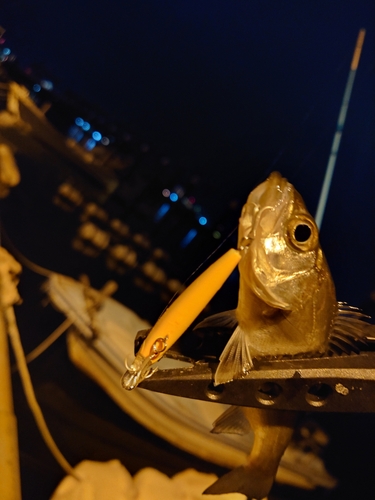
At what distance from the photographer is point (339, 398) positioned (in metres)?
1.00

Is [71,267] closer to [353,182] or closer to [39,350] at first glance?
[39,350]

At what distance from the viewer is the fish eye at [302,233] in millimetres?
933

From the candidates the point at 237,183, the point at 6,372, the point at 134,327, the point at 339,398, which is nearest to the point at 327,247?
the point at 237,183

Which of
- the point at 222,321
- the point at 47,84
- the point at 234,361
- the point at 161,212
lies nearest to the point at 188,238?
the point at 161,212

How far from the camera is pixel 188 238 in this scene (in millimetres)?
1213

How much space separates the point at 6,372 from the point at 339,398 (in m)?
0.98

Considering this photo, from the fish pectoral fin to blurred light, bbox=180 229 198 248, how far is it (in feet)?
2.29

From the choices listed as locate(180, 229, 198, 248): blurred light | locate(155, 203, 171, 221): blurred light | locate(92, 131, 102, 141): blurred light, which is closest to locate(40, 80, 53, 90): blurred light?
locate(92, 131, 102, 141): blurred light

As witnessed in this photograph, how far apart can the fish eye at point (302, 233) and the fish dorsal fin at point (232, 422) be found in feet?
1.70

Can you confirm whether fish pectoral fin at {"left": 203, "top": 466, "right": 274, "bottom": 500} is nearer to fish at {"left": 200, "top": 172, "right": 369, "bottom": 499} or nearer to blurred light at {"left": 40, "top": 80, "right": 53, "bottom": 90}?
fish at {"left": 200, "top": 172, "right": 369, "bottom": 499}

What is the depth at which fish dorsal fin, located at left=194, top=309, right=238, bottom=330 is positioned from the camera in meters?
1.07

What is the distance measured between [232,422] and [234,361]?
0.76 ft

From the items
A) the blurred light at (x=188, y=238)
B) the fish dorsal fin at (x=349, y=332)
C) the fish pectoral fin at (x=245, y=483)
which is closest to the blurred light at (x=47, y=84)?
the blurred light at (x=188, y=238)

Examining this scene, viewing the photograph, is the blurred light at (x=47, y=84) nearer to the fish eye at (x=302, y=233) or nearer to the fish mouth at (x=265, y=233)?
the fish mouth at (x=265, y=233)
